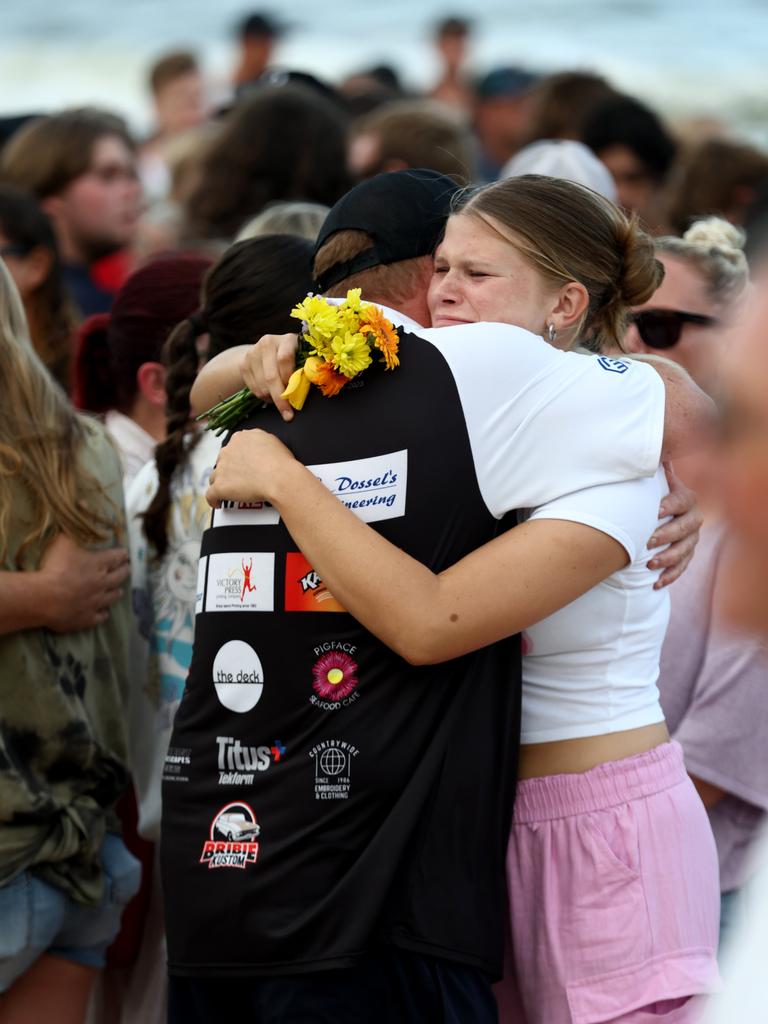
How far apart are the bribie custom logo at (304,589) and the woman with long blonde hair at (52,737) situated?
0.88 metres

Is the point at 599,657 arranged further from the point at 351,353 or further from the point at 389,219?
the point at 389,219

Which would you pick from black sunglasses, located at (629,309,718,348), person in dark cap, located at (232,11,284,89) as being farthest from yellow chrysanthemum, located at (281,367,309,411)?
person in dark cap, located at (232,11,284,89)

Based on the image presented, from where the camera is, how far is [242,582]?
2.28 m

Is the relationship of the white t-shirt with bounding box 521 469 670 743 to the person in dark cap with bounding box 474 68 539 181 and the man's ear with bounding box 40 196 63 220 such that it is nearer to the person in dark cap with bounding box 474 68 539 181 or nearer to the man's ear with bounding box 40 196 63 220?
the man's ear with bounding box 40 196 63 220

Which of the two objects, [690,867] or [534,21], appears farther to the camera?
[534,21]

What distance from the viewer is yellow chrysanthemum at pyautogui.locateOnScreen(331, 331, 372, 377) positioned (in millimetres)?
2166

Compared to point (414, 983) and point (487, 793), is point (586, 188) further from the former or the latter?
point (414, 983)

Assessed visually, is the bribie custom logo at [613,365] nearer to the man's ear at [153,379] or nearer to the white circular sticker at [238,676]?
the white circular sticker at [238,676]

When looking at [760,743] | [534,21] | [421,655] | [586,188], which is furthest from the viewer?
[534,21]

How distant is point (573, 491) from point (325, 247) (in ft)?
2.18

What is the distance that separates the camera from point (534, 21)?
10086 mm

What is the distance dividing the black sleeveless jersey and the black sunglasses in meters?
1.31

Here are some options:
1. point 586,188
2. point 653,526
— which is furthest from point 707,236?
point 653,526

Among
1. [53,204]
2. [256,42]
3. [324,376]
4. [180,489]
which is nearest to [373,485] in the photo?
[324,376]
